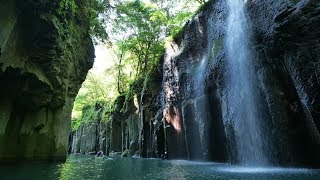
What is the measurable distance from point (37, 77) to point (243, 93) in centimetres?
932

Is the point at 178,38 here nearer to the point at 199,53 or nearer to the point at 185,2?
the point at 199,53

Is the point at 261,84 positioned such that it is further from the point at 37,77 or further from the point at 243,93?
the point at 37,77

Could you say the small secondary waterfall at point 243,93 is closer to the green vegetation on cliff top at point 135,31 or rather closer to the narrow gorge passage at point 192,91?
the narrow gorge passage at point 192,91

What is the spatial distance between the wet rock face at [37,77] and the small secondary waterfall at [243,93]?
8131 millimetres

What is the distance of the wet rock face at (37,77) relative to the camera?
12001 mm

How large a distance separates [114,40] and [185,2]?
8447 mm

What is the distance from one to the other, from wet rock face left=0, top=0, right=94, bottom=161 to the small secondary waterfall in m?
8.13

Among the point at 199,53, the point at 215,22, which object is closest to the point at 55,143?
the point at 199,53

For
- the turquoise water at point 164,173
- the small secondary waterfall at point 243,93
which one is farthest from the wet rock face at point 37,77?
the small secondary waterfall at point 243,93

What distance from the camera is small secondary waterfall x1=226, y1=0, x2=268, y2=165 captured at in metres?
11.6

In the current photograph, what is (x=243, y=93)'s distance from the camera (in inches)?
496

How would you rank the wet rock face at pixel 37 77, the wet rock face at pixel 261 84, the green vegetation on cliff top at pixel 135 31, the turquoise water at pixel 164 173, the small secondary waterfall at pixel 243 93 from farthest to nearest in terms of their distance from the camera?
the green vegetation on cliff top at pixel 135 31 < the wet rock face at pixel 37 77 < the small secondary waterfall at pixel 243 93 < the wet rock face at pixel 261 84 < the turquoise water at pixel 164 173

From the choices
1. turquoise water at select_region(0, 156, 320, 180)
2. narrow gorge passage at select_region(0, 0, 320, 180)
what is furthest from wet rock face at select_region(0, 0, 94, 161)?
turquoise water at select_region(0, 156, 320, 180)

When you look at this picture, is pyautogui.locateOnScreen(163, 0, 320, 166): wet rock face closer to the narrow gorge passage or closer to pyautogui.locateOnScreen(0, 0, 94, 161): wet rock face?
the narrow gorge passage
